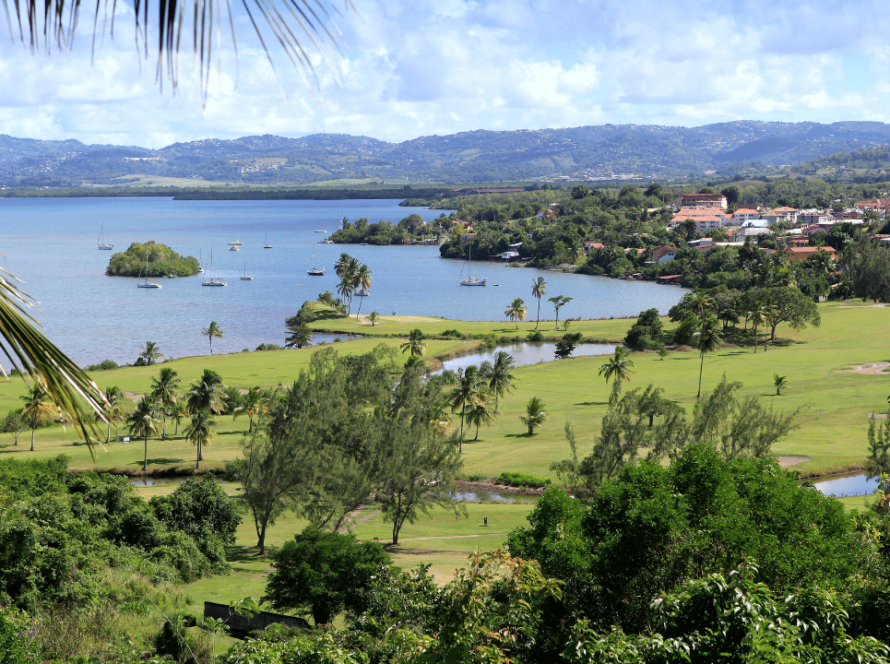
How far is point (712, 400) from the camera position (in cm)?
4016

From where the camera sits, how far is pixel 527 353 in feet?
300

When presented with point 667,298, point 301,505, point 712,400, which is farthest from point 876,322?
point 301,505

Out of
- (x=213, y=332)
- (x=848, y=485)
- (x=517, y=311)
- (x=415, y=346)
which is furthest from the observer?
(x=517, y=311)

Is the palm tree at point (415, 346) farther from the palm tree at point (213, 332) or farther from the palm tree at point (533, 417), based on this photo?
the palm tree at point (213, 332)

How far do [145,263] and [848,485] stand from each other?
435 feet

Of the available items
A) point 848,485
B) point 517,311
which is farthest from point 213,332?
point 848,485

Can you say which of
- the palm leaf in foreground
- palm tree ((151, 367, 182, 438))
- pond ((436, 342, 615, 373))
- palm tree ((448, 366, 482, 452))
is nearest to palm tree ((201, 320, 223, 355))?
pond ((436, 342, 615, 373))

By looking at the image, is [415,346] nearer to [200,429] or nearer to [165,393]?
[165,393]

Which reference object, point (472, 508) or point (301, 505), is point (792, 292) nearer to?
point (472, 508)

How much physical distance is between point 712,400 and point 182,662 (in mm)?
28957

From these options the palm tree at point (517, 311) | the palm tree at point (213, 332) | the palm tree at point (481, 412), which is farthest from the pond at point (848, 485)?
the palm tree at point (213, 332)

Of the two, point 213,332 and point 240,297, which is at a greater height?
point 240,297

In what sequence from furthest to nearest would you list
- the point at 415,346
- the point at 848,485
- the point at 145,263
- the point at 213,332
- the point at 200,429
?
the point at 145,263
the point at 213,332
the point at 415,346
the point at 200,429
the point at 848,485

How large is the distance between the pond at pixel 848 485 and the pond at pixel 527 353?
40584mm
